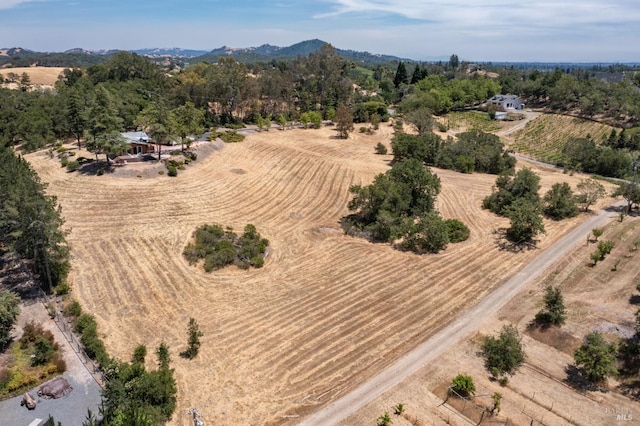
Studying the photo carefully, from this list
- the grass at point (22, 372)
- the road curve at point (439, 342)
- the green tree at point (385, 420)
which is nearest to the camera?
the green tree at point (385, 420)

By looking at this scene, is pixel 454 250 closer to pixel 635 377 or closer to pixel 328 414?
pixel 635 377

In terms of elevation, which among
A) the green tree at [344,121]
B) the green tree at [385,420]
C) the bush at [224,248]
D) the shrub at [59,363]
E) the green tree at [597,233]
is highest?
the green tree at [344,121]

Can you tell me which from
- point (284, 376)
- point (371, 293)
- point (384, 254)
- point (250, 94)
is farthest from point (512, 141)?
point (284, 376)

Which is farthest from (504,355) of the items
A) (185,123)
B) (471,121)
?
(471,121)

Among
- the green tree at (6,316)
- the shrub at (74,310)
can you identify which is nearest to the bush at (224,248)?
the shrub at (74,310)

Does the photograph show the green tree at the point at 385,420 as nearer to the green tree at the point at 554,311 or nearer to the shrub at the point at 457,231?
the green tree at the point at 554,311

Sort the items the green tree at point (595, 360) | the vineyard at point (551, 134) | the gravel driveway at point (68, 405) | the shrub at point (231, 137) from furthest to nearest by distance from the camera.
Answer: the vineyard at point (551, 134) < the shrub at point (231, 137) < the green tree at point (595, 360) < the gravel driveway at point (68, 405)

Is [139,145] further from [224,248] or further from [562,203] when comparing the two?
[562,203]
